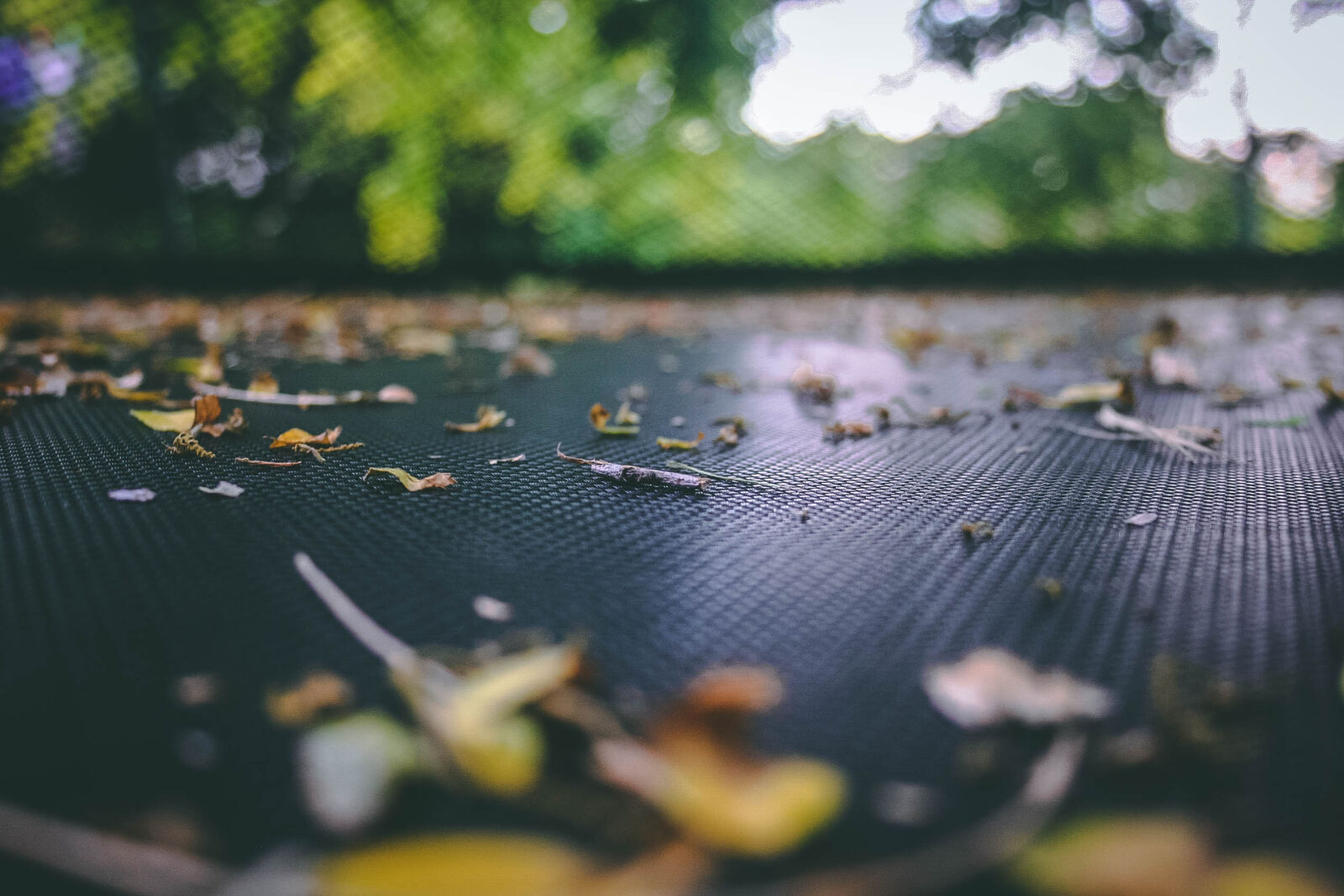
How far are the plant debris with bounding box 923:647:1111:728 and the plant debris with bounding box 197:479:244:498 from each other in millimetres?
749

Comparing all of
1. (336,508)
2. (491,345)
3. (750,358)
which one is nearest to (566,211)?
(491,345)

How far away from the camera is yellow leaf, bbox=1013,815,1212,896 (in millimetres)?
339

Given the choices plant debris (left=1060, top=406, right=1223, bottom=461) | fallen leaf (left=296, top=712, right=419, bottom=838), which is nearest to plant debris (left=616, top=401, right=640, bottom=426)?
plant debris (left=1060, top=406, right=1223, bottom=461)

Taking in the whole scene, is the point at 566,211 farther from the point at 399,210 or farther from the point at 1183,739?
the point at 1183,739

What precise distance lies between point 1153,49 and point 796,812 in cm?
479

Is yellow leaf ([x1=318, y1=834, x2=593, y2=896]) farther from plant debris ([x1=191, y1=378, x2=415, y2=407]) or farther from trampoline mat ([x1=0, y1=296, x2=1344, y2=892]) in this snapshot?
plant debris ([x1=191, y1=378, x2=415, y2=407])

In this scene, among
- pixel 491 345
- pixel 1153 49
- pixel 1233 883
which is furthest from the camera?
pixel 1153 49

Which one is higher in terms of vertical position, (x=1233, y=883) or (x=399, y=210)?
(x=399, y=210)

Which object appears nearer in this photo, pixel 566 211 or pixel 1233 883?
pixel 1233 883

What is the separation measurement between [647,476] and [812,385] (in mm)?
704

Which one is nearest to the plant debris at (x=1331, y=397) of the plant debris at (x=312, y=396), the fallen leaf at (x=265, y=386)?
A: the plant debris at (x=312, y=396)

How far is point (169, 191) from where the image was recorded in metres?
3.45

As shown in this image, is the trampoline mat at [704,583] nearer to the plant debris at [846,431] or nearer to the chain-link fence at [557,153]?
the plant debris at [846,431]

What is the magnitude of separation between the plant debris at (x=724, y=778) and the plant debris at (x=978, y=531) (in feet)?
1.19
